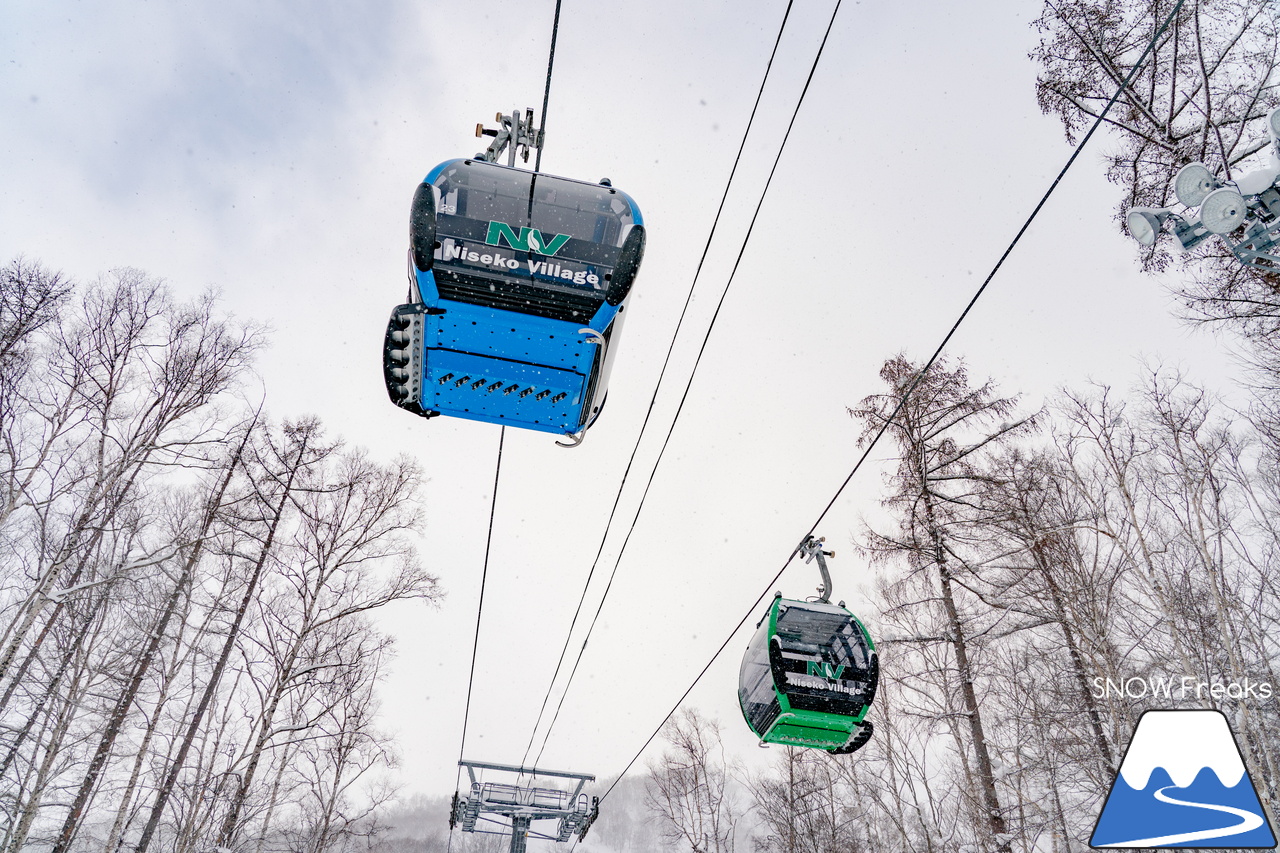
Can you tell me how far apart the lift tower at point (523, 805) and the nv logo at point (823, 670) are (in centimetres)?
1011

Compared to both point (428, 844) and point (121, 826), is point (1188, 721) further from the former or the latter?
point (428, 844)

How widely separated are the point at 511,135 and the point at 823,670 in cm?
582

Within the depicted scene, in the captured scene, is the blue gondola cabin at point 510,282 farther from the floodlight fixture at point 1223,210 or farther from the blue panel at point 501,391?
the floodlight fixture at point 1223,210

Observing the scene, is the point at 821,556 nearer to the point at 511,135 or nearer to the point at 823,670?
the point at 823,670

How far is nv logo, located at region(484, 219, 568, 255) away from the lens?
366 centimetres

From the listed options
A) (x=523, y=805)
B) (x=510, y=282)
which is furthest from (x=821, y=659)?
(x=523, y=805)

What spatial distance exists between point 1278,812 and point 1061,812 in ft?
17.0

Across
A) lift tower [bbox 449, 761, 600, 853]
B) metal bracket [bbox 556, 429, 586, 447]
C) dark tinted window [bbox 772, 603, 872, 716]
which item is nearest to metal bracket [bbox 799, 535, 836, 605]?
dark tinted window [bbox 772, 603, 872, 716]

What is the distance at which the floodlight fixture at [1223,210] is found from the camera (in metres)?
4.48

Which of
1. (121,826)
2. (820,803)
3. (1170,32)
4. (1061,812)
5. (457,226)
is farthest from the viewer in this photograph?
(820,803)

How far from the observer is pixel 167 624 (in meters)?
12.3

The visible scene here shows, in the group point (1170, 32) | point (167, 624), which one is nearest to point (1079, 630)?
point (1170, 32)

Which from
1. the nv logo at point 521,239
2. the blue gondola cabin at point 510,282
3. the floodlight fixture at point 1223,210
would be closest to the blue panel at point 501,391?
the blue gondola cabin at point 510,282

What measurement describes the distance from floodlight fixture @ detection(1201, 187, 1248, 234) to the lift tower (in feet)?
48.8
